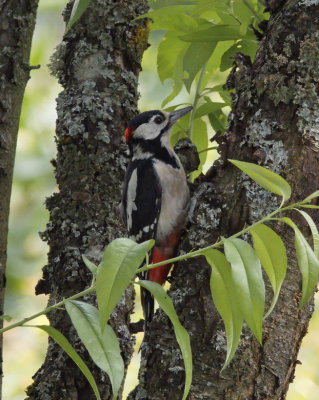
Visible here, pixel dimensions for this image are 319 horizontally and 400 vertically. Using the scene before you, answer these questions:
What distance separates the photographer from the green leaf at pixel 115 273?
1.10m

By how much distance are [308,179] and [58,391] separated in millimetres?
865

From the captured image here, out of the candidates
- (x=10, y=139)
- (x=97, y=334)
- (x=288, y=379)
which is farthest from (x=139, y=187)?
(x=97, y=334)

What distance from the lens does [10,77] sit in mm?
2205

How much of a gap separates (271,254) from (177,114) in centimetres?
146

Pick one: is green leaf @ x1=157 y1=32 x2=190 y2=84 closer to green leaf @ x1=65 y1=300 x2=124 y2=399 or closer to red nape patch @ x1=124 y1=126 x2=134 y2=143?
red nape patch @ x1=124 y1=126 x2=134 y2=143

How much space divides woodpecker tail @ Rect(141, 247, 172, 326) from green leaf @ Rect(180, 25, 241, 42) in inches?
34.6

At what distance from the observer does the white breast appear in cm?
263

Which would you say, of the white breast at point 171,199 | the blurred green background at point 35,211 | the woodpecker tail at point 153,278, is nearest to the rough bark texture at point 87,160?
the woodpecker tail at point 153,278

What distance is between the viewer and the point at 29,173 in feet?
14.5

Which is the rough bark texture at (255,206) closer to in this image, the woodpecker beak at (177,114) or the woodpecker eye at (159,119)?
the woodpecker beak at (177,114)

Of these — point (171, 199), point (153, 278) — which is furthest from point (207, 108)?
point (153, 278)

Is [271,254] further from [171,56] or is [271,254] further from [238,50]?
[171,56]

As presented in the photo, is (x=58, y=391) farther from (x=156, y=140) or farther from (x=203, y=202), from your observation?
(x=156, y=140)

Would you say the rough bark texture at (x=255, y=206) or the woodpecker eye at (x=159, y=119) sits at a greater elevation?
the woodpecker eye at (x=159, y=119)
